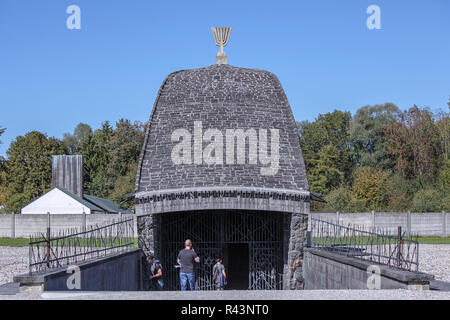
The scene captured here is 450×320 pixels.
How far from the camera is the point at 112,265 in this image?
45.9 feet

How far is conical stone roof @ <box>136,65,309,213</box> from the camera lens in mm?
17594

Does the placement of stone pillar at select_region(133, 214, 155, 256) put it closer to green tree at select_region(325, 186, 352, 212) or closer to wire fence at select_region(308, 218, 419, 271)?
wire fence at select_region(308, 218, 419, 271)

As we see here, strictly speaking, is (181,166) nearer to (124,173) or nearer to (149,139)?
(149,139)

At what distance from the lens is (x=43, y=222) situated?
33.9m

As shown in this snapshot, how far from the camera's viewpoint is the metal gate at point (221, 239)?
19.2 meters

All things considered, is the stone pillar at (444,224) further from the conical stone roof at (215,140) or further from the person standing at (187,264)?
the person standing at (187,264)

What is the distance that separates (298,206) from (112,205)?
36524 millimetres

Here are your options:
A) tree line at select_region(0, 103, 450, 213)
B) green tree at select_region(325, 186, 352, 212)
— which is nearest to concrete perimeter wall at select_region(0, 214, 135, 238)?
tree line at select_region(0, 103, 450, 213)

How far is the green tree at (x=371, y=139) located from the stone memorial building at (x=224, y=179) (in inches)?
1343

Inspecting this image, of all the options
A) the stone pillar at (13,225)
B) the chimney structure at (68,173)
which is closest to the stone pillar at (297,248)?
the stone pillar at (13,225)
